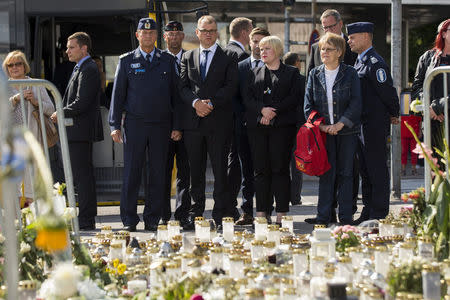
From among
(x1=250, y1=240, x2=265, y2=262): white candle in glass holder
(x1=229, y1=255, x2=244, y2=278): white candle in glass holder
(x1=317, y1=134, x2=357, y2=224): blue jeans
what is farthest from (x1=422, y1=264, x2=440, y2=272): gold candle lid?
(x1=317, y1=134, x2=357, y2=224): blue jeans

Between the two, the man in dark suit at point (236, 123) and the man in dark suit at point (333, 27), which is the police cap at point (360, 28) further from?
the man in dark suit at point (236, 123)

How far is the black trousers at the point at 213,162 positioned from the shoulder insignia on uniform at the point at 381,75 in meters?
1.61

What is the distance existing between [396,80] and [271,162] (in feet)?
13.6

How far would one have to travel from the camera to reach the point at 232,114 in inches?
346

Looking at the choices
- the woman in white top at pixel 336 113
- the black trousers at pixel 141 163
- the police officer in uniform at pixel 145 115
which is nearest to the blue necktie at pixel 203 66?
the police officer in uniform at pixel 145 115

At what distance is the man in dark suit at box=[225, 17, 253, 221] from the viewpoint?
923 centimetres

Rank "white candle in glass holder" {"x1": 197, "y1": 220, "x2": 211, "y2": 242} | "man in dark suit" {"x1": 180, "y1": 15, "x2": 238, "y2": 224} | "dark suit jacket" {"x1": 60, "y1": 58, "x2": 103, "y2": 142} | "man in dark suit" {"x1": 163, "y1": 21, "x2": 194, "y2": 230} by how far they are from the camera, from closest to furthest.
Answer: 1. "white candle in glass holder" {"x1": 197, "y1": 220, "x2": 211, "y2": 242}
2. "man in dark suit" {"x1": 180, "y1": 15, "x2": 238, "y2": 224}
3. "dark suit jacket" {"x1": 60, "y1": 58, "x2": 103, "y2": 142}
4. "man in dark suit" {"x1": 163, "y1": 21, "x2": 194, "y2": 230}

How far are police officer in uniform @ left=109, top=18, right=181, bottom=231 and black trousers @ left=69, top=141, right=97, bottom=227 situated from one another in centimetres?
46

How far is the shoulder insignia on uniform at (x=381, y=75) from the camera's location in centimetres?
865

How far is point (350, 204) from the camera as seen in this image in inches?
337

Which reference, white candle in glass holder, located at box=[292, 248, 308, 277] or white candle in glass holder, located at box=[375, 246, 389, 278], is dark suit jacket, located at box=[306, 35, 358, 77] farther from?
white candle in glass holder, located at box=[375, 246, 389, 278]

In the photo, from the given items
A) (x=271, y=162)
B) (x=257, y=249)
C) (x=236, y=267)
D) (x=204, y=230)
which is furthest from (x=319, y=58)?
(x=236, y=267)

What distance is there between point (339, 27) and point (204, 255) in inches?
170

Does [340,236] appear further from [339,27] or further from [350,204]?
[339,27]
